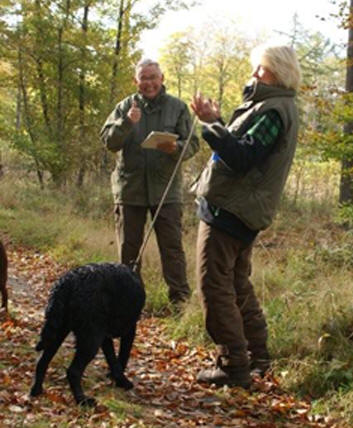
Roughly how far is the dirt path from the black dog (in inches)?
7.2

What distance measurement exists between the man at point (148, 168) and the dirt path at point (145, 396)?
1058 mm

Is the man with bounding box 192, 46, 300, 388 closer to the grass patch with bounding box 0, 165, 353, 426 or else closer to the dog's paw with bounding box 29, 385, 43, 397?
the grass patch with bounding box 0, 165, 353, 426

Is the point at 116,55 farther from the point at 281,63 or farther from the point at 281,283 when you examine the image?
the point at 281,63

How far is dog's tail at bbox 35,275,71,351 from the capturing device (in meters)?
3.29

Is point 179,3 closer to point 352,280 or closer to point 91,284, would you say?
point 352,280

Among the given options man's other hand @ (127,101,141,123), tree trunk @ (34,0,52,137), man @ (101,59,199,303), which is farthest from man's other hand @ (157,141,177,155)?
tree trunk @ (34,0,52,137)

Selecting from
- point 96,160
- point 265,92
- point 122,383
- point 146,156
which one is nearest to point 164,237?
point 146,156

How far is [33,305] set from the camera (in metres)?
6.23

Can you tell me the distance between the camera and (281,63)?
3.68m

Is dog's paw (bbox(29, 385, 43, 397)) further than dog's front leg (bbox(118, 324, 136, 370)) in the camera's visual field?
No

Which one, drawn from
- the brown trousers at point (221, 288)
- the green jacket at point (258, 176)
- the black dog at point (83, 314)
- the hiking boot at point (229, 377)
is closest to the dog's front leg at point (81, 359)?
the black dog at point (83, 314)

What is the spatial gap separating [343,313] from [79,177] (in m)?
12.0

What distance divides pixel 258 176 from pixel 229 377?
1.47 metres

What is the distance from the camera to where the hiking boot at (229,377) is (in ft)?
13.0
